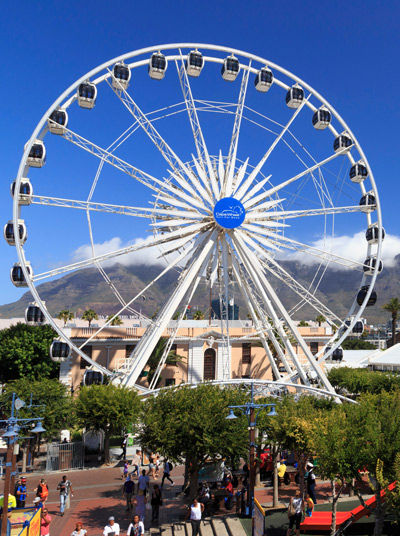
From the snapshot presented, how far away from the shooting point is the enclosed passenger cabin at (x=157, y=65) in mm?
29453

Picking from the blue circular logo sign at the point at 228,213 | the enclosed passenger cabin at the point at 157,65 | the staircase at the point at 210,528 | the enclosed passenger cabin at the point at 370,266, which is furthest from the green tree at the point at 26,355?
the enclosed passenger cabin at the point at 370,266

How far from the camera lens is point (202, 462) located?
59.9 ft

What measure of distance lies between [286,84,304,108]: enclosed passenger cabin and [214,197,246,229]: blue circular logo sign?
9462mm

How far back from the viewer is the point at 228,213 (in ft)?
96.8

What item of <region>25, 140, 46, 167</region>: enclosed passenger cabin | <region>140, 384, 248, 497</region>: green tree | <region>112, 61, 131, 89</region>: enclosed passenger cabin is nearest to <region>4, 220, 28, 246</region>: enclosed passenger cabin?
<region>25, 140, 46, 167</region>: enclosed passenger cabin

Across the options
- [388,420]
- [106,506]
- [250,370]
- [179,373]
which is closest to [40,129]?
[106,506]

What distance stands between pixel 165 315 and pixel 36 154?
12.6 meters

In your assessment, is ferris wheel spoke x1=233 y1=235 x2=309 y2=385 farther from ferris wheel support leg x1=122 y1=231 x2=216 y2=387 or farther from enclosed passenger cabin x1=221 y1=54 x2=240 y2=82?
enclosed passenger cabin x1=221 y1=54 x2=240 y2=82

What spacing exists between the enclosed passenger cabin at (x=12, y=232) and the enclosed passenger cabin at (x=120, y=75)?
35.8ft

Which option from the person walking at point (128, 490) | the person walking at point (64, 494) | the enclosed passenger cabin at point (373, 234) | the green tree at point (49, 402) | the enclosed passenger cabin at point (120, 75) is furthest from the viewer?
the enclosed passenger cabin at point (373, 234)

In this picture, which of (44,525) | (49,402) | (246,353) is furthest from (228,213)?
(246,353)

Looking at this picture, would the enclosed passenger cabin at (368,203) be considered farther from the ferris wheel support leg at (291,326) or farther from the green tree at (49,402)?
the green tree at (49,402)

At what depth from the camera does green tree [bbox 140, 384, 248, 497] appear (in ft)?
57.9

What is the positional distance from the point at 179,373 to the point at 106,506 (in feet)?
81.3
